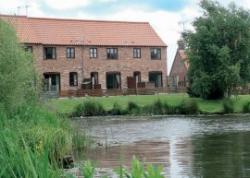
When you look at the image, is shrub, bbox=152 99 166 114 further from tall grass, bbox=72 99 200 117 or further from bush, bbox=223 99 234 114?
bush, bbox=223 99 234 114

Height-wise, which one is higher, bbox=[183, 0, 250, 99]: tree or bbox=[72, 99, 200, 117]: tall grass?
bbox=[183, 0, 250, 99]: tree

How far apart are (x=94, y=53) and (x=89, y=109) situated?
60.0 ft

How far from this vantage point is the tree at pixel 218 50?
59.8m

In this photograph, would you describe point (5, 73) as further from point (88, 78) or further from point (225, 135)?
point (88, 78)

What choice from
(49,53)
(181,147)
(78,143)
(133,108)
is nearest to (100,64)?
(49,53)

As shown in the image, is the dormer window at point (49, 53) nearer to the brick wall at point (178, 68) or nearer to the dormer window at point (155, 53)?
the dormer window at point (155, 53)

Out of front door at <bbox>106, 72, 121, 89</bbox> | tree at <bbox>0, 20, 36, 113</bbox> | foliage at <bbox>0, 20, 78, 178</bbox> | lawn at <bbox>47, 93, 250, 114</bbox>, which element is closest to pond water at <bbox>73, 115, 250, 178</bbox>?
foliage at <bbox>0, 20, 78, 178</bbox>

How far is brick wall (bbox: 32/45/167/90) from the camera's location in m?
69.6

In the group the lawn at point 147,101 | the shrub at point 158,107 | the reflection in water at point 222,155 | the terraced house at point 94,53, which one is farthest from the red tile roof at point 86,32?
the reflection in water at point 222,155

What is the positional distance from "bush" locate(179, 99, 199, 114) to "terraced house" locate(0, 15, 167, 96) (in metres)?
13.5

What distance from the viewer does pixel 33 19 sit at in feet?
240

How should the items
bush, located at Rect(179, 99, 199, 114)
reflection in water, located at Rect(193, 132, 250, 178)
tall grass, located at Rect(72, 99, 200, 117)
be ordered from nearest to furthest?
reflection in water, located at Rect(193, 132, 250, 178), tall grass, located at Rect(72, 99, 200, 117), bush, located at Rect(179, 99, 199, 114)

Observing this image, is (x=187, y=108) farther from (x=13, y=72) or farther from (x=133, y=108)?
(x=13, y=72)

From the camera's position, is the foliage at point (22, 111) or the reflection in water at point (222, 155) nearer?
the foliage at point (22, 111)
